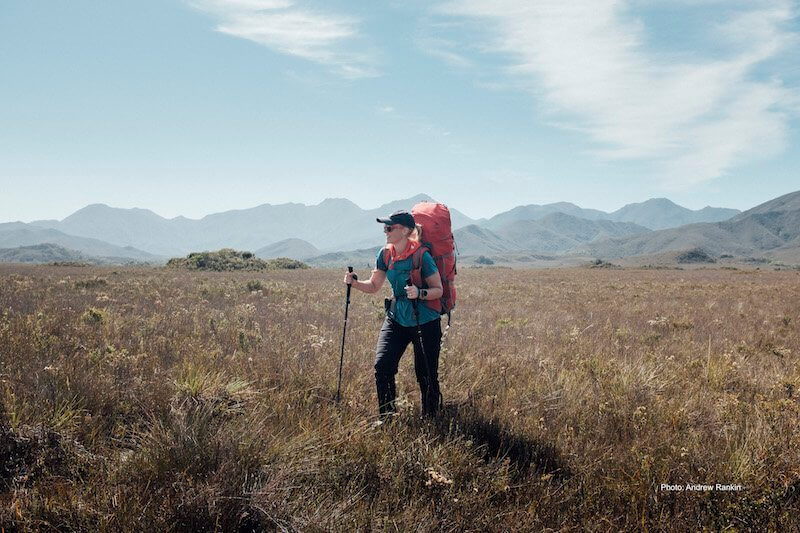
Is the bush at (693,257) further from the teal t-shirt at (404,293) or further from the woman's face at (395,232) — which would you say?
the woman's face at (395,232)

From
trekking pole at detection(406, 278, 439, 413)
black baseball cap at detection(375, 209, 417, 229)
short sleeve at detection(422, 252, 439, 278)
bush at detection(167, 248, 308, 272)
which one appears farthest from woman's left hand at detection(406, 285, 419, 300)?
bush at detection(167, 248, 308, 272)

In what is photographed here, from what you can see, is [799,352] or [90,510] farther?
[799,352]

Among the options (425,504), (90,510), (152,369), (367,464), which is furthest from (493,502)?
(152,369)

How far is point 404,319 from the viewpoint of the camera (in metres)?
4.23

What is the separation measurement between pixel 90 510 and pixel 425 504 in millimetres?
2135

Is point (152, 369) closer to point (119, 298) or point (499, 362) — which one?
point (499, 362)

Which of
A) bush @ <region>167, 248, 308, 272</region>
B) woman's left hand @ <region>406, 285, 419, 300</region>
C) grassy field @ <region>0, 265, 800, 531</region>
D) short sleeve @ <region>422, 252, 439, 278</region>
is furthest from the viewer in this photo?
bush @ <region>167, 248, 308, 272</region>

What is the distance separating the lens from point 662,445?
3686 mm

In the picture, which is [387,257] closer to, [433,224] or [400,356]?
[433,224]

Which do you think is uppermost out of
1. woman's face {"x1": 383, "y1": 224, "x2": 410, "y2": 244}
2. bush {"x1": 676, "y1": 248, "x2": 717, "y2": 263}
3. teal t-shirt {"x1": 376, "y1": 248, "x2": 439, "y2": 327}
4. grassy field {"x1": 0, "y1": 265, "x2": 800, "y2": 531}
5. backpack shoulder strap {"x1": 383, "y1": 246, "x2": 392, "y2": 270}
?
bush {"x1": 676, "y1": 248, "x2": 717, "y2": 263}

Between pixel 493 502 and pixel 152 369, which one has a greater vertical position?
pixel 152 369

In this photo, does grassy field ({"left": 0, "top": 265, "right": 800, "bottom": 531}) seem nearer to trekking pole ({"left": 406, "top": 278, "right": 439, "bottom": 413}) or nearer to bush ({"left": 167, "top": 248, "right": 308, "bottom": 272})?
trekking pole ({"left": 406, "top": 278, "right": 439, "bottom": 413})

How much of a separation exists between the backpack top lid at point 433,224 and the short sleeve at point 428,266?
27 cm

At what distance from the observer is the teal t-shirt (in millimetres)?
4207
